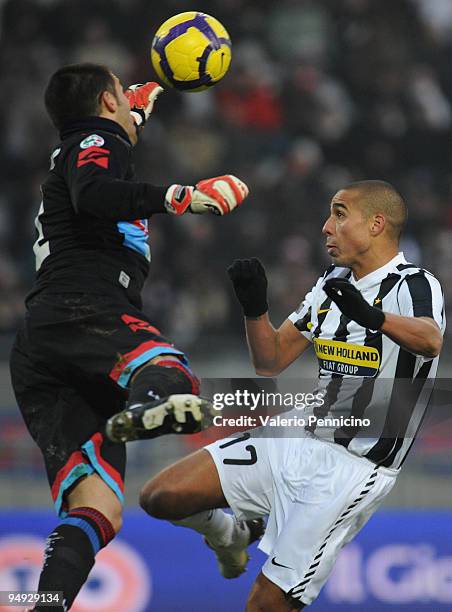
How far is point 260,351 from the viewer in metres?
5.05

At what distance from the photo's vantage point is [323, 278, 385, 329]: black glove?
13.7 feet

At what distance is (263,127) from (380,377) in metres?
6.45

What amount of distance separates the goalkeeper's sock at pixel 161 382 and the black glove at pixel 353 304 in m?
0.62

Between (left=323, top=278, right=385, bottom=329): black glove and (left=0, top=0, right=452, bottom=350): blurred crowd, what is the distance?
15.9 feet

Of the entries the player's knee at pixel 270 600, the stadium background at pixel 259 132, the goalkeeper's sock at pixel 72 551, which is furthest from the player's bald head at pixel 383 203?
the stadium background at pixel 259 132

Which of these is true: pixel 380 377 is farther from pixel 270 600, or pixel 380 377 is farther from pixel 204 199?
→ pixel 204 199

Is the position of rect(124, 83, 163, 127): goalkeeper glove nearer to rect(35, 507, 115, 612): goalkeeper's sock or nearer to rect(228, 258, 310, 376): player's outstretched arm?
rect(228, 258, 310, 376): player's outstretched arm

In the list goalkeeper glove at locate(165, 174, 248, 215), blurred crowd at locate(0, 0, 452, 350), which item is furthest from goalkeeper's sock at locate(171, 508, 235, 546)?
blurred crowd at locate(0, 0, 452, 350)

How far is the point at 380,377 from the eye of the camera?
15.4 feet

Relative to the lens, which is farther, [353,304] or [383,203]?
[383,203]

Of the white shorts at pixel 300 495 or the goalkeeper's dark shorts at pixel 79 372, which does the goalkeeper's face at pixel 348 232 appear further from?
the goalkeeper's dark shorts at pixel 79 372

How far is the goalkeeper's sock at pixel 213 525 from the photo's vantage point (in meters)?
4.88

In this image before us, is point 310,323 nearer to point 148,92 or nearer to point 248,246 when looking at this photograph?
point 148,92

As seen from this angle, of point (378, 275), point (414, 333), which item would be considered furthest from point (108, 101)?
point (414, 333)
